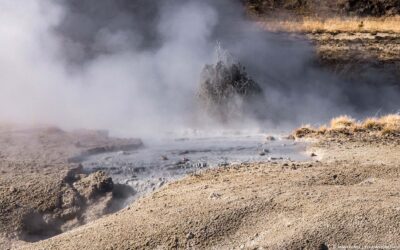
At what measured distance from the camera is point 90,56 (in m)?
12.5

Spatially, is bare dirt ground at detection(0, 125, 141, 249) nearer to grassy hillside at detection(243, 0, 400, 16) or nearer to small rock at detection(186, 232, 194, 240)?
small rock at detection(186, 232, 194, 240)

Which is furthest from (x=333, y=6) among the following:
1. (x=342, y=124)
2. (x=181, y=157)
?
(x=181, y=157)

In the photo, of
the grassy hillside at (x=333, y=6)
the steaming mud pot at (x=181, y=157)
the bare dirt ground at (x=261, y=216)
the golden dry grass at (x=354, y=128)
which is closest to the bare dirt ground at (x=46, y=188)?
the steaming mud pot at (x=181, y=157)

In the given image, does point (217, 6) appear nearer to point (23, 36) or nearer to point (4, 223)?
point (23, 36)

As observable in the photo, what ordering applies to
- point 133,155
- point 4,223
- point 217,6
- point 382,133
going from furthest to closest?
point 217,6 < point 382,133 < point 133,155 < point 4,223

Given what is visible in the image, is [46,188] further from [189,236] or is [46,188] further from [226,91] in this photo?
[226,91]

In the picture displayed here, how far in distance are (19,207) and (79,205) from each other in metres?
0.56

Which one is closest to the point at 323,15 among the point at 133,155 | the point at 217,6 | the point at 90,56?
the point at 217,6

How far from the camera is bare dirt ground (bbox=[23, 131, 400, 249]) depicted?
4.59 metres

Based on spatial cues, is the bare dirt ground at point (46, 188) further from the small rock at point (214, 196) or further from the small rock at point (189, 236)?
the small rock at point (189, 236)

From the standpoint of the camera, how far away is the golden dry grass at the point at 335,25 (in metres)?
15.9

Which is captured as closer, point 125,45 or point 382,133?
point 382,133

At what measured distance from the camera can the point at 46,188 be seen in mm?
5980

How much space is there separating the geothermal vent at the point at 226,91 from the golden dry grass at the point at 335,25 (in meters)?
5.56
